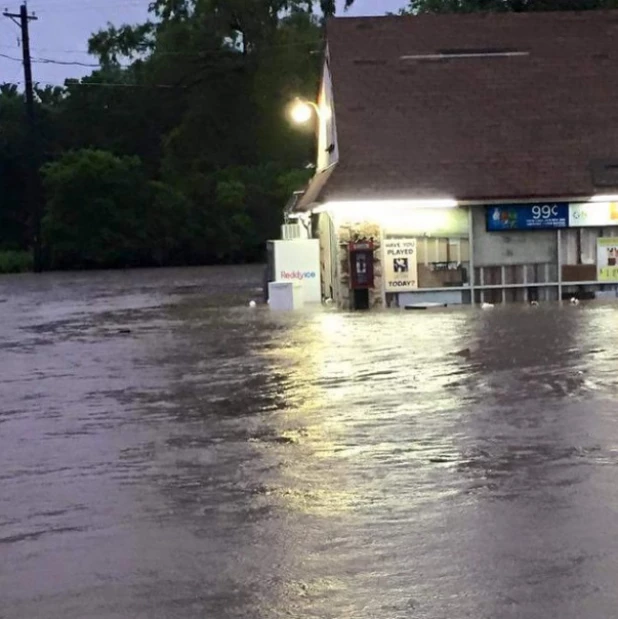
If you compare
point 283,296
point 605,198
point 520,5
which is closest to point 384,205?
point 283,296

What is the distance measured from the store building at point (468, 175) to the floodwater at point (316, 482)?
8670 mm

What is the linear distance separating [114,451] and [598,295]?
1939 centimetres

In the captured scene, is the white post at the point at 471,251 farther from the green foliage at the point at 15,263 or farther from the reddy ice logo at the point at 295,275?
the green foliage at the point at 15,263

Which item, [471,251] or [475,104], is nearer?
[471,251]

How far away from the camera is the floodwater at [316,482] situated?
632 centimetres

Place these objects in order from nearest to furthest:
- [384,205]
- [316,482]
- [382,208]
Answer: [316,482]
[384,205]
[382,208]

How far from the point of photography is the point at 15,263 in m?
70.5

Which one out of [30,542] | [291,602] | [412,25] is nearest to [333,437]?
[30,542]

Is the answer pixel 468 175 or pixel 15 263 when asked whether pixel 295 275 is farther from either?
pixel 15 263

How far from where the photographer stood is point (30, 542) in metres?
7.47

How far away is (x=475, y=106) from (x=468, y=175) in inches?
93.3

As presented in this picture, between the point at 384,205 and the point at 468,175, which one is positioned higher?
the point at 468,175

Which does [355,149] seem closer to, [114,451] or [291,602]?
[114,451]

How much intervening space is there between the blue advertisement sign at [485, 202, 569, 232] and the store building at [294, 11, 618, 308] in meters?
0.03
